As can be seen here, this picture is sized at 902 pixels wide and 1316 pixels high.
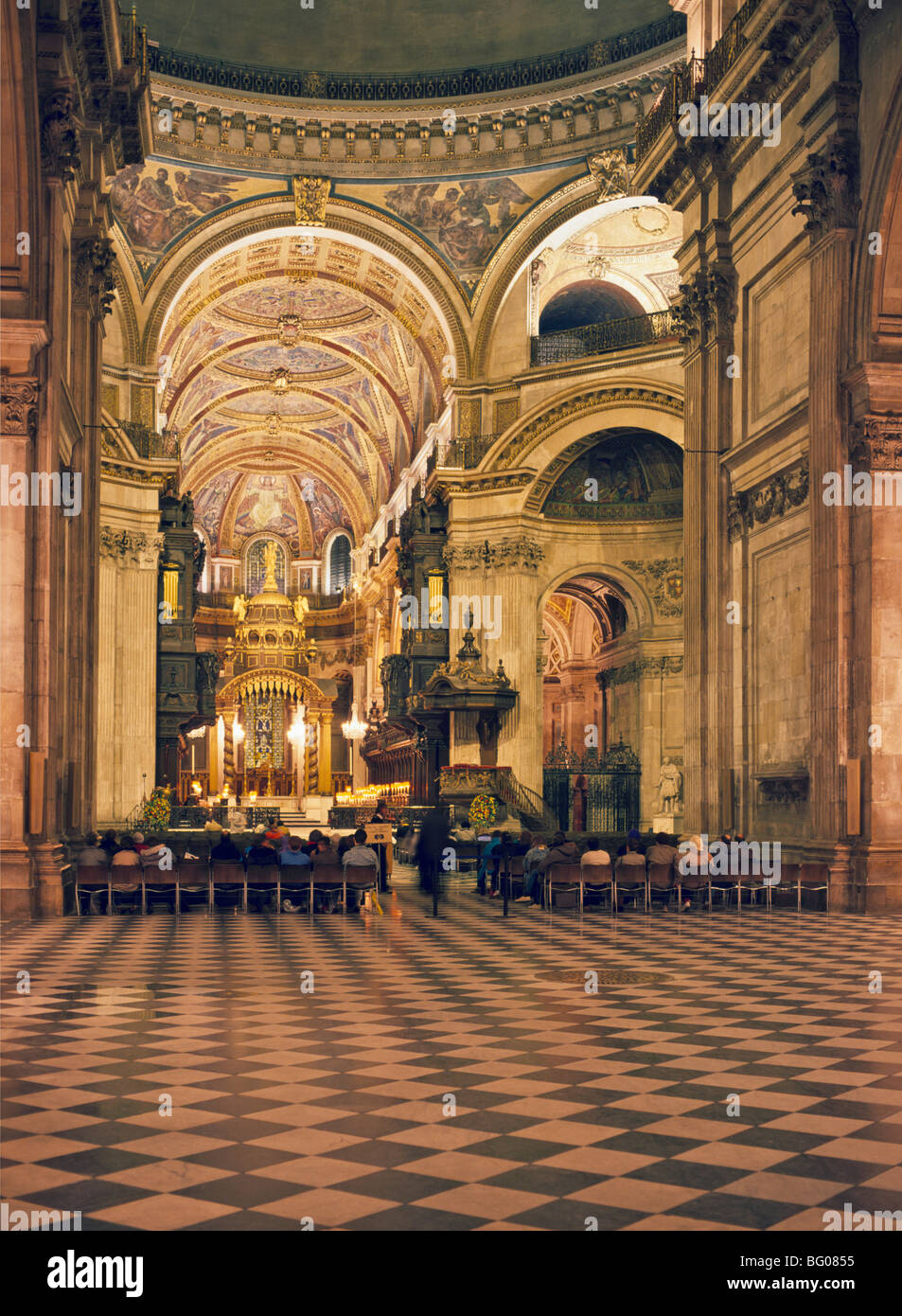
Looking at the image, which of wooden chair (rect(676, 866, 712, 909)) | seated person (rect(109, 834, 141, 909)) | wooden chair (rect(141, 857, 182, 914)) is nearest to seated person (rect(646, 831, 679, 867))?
wooden chair (rect(676, 866, 712, 909))

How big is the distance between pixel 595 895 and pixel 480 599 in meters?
17.4

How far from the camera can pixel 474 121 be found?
1395 inches

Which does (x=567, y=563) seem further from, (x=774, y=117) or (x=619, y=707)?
(x=774, y=117)

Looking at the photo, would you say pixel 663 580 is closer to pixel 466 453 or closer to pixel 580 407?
pixel 580 407

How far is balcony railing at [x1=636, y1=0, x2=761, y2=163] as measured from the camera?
766 inches

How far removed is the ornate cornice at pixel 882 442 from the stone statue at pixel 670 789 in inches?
733

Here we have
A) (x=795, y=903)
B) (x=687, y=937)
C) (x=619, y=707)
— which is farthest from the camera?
A: (x=619, y=707)

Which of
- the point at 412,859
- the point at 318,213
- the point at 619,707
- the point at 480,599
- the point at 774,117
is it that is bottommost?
the point at 412,859

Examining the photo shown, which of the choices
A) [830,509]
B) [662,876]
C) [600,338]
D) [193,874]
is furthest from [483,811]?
[830,509]

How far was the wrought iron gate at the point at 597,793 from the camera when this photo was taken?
3550 centimetres

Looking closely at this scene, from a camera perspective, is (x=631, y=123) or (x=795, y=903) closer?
(x=795, y=903)

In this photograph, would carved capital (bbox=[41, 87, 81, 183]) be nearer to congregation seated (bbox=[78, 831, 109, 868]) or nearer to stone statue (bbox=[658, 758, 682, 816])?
congregation seated (bbox=[78, 831, 109, 868])

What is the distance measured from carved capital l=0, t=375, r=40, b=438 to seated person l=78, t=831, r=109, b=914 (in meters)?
4.81

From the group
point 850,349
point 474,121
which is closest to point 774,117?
point 850,349
